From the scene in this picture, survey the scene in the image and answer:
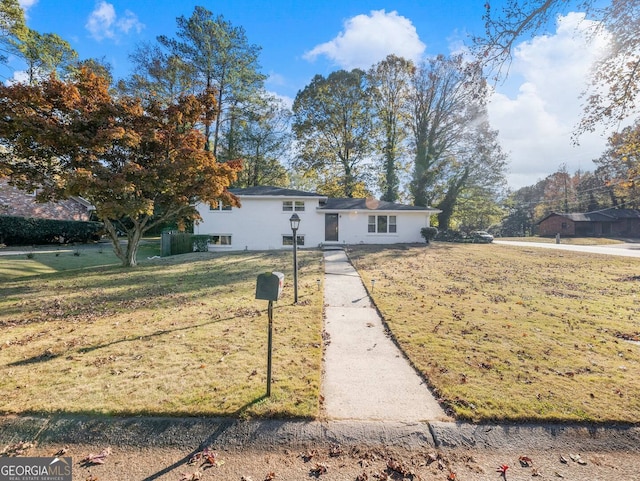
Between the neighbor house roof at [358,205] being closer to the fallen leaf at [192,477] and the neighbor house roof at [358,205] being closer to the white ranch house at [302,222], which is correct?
the white ranch house at [302,222]

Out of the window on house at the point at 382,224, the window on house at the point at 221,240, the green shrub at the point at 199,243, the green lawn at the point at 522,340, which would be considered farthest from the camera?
the window on house at the point at 382,224

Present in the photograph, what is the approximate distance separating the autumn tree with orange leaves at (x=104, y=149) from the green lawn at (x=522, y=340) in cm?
818

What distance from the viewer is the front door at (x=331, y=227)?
68.0 feet

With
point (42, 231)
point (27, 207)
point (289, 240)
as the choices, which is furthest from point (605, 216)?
point (27, 207)

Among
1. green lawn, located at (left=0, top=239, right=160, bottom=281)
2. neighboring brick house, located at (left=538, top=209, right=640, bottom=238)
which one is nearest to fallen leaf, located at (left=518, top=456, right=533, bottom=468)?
green lawn, located at (left=0, top=239, right=160, bottom=281)

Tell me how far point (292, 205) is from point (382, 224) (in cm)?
680

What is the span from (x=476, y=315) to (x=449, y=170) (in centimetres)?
2609

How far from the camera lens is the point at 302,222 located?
20.4m

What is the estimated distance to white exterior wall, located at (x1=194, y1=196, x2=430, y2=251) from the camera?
63.8ft

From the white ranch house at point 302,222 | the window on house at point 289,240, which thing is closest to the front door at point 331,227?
the white ranch house at point 302,222

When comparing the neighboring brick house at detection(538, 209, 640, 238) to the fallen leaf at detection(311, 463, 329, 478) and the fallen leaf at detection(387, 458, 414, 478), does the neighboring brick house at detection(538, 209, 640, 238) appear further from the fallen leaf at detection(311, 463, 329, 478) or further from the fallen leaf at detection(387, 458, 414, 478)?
the fallen leaf at detection(311, 463, 329, 478)

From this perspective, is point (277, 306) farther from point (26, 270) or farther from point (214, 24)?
point (214, 24)

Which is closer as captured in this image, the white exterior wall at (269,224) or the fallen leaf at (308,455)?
the fallen leaf at (308,455)

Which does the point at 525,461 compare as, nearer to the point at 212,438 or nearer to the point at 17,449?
the point at 212,438
